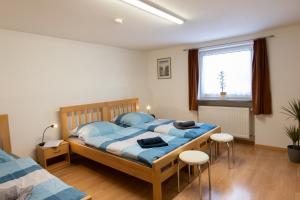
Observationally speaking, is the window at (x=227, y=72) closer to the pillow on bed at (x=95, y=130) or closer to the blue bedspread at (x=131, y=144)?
the blue bedspread at (x=131, y=144)

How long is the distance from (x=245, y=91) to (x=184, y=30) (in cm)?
188

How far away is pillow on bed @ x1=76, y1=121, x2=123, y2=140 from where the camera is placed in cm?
323

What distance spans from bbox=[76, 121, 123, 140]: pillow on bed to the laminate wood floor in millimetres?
574

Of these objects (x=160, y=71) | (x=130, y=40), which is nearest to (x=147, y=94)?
(x=160, y=71)

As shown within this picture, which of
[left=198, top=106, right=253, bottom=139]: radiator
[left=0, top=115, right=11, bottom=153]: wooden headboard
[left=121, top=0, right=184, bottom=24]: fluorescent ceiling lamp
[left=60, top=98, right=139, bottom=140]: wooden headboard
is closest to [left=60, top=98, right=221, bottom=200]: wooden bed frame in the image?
[left=60, top=98, right=139, bottom=140]: wooden headboard

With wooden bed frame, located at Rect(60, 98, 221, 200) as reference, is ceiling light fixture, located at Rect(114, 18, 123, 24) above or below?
above

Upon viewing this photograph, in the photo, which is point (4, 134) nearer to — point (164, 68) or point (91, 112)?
point (91, 112)

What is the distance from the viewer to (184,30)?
331 centimetres

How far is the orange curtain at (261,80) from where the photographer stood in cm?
360

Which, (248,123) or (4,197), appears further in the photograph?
(248,123)

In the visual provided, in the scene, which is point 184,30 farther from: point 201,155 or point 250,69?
point 201,155

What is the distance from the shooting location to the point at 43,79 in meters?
3.27

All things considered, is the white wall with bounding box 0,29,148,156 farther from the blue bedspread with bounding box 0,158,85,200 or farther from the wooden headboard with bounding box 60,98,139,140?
the blue bedspread with bounding box 0,158,85,200

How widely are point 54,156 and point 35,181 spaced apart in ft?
4.92
